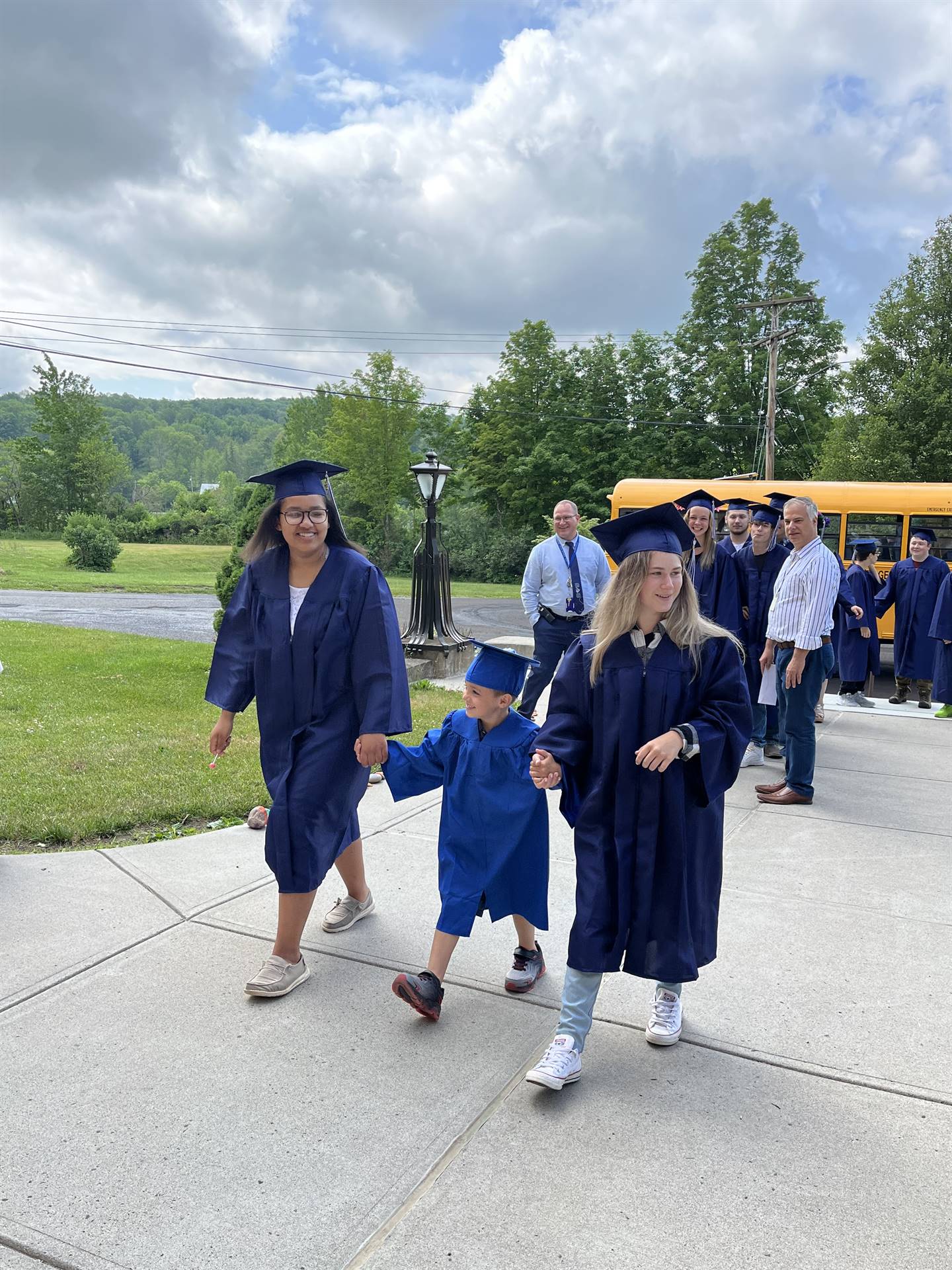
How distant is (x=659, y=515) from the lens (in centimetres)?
286

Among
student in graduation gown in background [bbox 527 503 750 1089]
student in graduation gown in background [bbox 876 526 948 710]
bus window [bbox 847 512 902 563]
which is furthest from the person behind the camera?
bus window [bbox 847 512 902 563]

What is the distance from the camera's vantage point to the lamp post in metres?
12.1

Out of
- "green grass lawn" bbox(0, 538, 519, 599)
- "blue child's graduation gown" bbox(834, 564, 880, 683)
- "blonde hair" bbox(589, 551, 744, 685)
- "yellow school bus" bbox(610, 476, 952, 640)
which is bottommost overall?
"green grass lawn" bbox(0, 538, 519, 599)

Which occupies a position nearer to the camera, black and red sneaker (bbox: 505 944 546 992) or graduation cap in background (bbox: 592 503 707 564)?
graduation cap in background (bbox: 592 503 707 564)

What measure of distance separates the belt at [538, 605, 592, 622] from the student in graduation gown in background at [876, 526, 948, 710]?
4.67m

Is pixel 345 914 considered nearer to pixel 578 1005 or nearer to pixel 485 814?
pixel 485 814

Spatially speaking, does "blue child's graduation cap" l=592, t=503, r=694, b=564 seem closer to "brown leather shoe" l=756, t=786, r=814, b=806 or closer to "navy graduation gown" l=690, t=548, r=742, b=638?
"brown leather shoe" l=756, t=786, r=814, b=806

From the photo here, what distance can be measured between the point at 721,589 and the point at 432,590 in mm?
5507

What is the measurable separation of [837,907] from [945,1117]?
5.48ft

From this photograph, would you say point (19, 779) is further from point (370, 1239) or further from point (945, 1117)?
point (945, 1117)

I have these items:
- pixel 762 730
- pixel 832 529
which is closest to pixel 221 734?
pixel 762 730

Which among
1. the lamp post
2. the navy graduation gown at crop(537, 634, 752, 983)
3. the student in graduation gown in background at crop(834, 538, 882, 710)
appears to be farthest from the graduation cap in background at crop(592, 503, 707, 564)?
the lamp post

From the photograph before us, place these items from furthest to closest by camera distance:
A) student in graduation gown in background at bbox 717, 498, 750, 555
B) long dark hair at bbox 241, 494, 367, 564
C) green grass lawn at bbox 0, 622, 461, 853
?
student in graduation gown in background at bbox 717, 498, 750, 555, green grass lawn at bbox 0, 622, 461, 853, long dark hair at bbox 241, 494, 367, 564

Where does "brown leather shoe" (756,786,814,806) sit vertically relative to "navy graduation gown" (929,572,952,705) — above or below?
below
